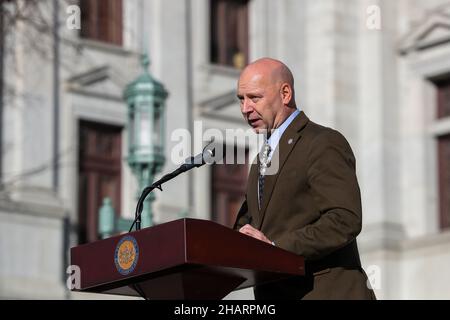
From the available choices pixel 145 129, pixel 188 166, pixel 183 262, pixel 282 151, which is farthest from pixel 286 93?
pixel 145 129

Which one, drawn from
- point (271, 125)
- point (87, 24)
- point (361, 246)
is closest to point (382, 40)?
point (361, 246)

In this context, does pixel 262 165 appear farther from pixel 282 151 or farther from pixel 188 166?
pixel 188 166

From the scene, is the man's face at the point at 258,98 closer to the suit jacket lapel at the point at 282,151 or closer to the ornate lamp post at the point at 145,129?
the suit jacket lapel at the point at 282,151

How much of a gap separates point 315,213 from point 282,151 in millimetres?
327

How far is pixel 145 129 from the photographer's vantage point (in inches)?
785

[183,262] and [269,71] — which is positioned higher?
[269,71]

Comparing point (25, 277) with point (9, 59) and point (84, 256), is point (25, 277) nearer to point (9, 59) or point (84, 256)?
point (9, 59)

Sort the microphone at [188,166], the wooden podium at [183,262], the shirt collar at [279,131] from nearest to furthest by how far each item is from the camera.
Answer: the wooden podium at [183,262]
the microphone at [188,166]
the shirt collar at [279,131]

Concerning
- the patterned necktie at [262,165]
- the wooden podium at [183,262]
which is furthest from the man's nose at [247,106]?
the wooden podium at [183,262]

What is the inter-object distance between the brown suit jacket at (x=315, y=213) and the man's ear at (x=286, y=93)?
4.4 inches

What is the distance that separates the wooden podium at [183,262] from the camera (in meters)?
6.49

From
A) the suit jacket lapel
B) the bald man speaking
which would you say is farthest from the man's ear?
the suit jacket lapel

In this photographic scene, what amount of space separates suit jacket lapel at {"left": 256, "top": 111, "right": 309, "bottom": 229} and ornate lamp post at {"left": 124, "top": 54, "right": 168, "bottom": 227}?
1199 centimetres

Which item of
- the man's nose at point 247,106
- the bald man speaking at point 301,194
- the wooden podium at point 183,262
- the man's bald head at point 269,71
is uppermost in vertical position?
the man's bald head at point 269,71
